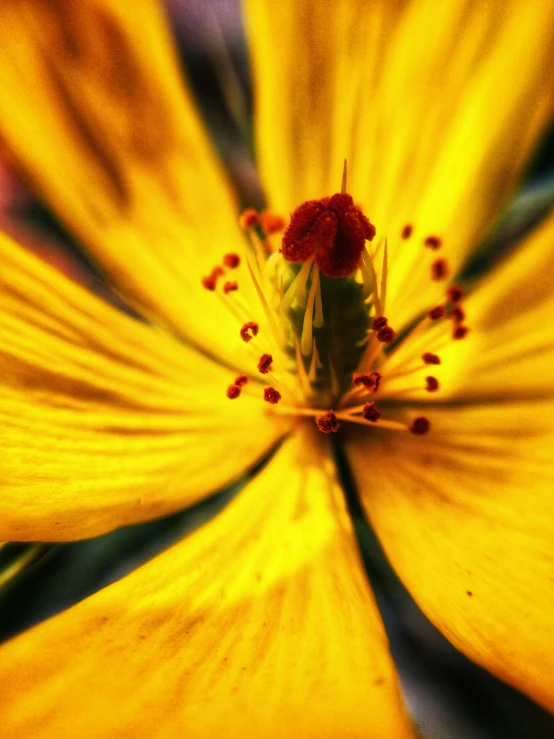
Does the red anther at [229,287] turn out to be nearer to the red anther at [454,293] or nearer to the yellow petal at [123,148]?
the yellow petal at [123,148]

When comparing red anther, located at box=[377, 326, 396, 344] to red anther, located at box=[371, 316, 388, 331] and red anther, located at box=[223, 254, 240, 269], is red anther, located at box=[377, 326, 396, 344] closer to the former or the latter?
red anther, located at box=[371, 316, 388, 331]

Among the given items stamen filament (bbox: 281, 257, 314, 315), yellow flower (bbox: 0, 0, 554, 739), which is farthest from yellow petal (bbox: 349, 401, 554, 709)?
stamen filament (bbox: 281, 257, 314, 315)

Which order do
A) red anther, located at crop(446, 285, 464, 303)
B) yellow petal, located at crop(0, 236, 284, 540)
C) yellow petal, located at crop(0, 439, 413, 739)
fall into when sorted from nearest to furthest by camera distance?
yellow petal, located at crop(0, 439, 413, 739) < yellow petal, located at crop(0, 236, 284, 540) < red anther, located at crop(446, 285, 464, 303)

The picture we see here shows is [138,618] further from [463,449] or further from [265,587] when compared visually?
[463,449]

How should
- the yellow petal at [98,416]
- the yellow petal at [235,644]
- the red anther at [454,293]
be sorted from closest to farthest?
the yellow petal at [235,644], the yellow petal at [98,416], the red anther at [454,293]

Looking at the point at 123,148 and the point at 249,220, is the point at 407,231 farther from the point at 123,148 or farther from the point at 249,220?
the point at 123,148

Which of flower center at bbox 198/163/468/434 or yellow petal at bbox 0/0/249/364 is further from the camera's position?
yellow petal at bbox 0/0/249/364

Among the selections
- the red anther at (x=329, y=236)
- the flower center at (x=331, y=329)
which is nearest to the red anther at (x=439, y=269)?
the flower center at (x=331, y=329)

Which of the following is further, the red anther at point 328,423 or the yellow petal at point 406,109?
the yellow petal at point 406,109
